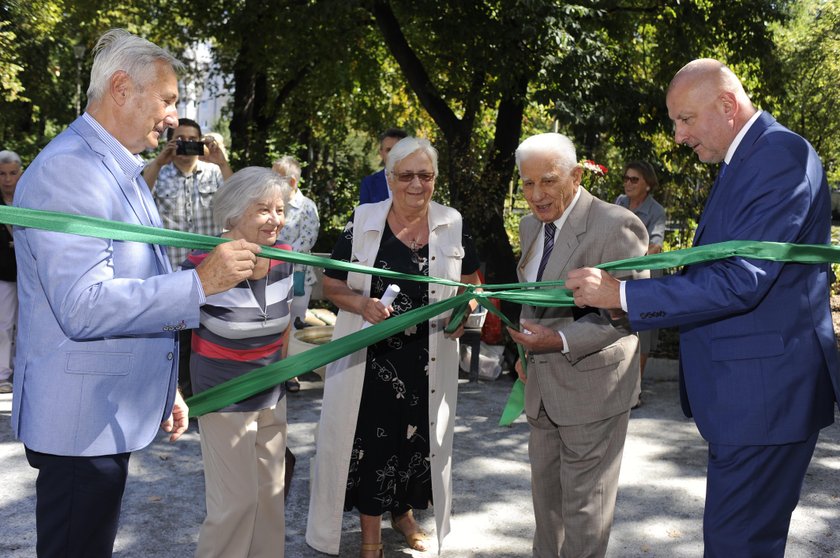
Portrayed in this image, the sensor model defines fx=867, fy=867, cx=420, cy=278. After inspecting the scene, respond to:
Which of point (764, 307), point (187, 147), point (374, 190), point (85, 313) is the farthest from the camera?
point (374, 190)

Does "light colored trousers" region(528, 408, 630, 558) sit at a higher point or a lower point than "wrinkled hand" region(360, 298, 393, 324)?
lower

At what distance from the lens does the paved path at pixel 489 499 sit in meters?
4.50

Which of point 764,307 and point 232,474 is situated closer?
point 764,307

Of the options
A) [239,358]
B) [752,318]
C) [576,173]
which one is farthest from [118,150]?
[752,318]

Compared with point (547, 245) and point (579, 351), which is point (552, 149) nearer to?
point (547, 245)

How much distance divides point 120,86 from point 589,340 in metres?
2.04

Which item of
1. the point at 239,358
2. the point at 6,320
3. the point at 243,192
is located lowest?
the point at 6,320

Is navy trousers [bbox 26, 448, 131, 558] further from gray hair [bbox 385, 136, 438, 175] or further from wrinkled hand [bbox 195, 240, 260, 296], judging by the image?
gray hair [bbox 385, 136, 438, 175]

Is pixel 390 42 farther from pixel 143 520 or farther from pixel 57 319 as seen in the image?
pixel 57 319

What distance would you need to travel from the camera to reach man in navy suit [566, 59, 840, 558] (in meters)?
2.87

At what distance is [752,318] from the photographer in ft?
9.65

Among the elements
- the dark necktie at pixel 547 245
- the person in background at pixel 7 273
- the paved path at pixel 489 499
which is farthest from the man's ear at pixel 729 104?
the person in background at pixel 7 273

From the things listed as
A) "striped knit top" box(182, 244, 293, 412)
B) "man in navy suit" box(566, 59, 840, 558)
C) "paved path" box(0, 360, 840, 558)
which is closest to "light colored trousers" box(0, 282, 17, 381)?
"paved path" box(0, 360, 840, 558)

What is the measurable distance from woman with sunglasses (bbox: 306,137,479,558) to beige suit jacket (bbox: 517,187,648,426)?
2.29 ft
